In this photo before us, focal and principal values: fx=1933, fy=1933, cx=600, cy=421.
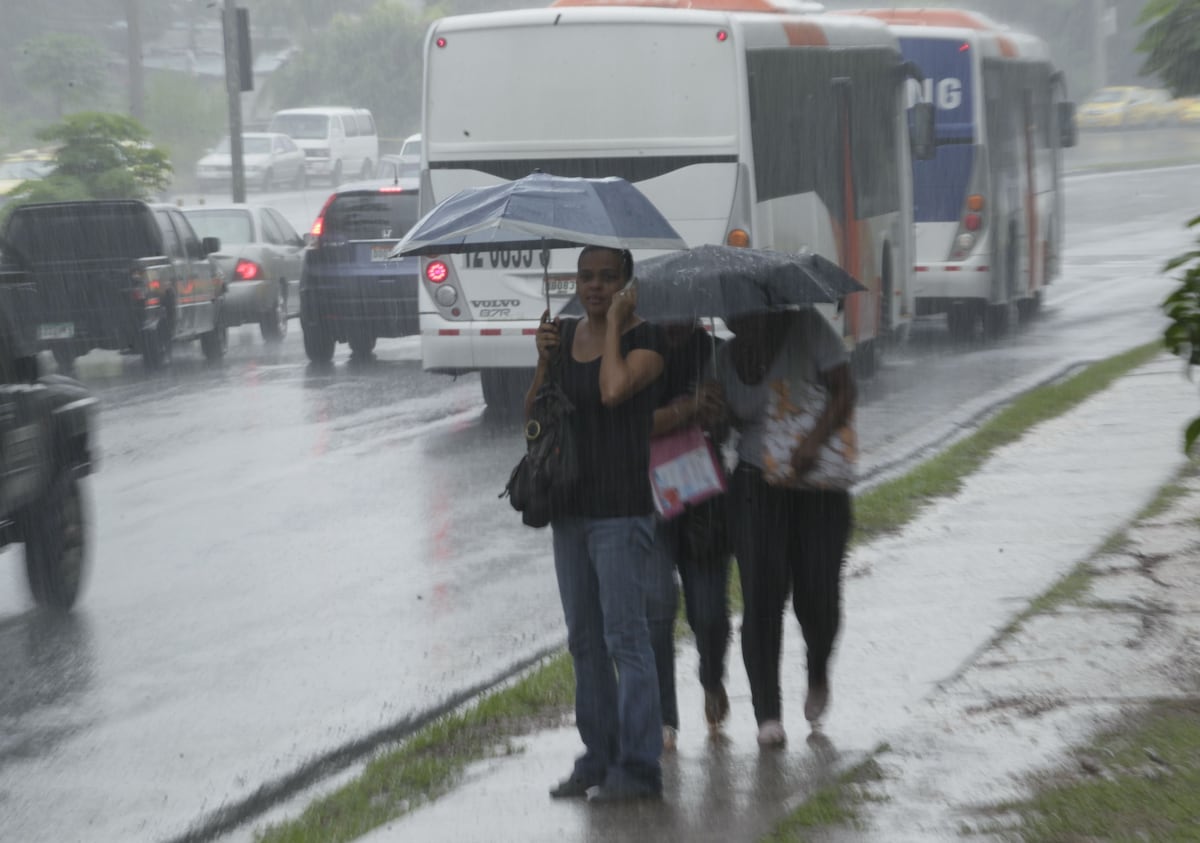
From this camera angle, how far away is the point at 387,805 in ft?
18.9

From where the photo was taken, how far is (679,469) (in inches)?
224

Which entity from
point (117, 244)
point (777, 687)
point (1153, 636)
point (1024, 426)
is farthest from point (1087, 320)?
point (777, 687)

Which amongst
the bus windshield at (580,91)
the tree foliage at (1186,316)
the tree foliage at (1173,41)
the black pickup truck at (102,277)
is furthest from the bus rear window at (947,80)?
the tree foliage at (1186,316)

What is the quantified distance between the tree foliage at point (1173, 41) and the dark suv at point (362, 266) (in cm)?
976

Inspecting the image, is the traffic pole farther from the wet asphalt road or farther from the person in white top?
the person in white top

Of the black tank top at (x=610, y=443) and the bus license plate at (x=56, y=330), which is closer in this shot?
the black tank top at (x=610, y=443)

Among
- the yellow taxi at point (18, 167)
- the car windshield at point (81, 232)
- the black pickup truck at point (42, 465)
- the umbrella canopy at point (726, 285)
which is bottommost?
the black pickup truck at point (42, 465)

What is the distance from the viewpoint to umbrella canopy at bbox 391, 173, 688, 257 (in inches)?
223

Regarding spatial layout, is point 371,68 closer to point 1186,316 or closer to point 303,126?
point 303,126

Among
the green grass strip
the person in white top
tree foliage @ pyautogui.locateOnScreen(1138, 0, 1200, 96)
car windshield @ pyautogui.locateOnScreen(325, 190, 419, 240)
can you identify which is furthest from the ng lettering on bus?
the person in white top

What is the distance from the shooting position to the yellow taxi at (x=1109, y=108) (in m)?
68.8

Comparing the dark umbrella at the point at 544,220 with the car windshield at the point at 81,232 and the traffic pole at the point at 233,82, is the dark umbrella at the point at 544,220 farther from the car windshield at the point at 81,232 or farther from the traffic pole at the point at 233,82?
the traffic pole at the point at 233,82

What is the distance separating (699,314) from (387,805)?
67.9 inches

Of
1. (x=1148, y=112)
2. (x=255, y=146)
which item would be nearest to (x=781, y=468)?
(x=255, y=146)
